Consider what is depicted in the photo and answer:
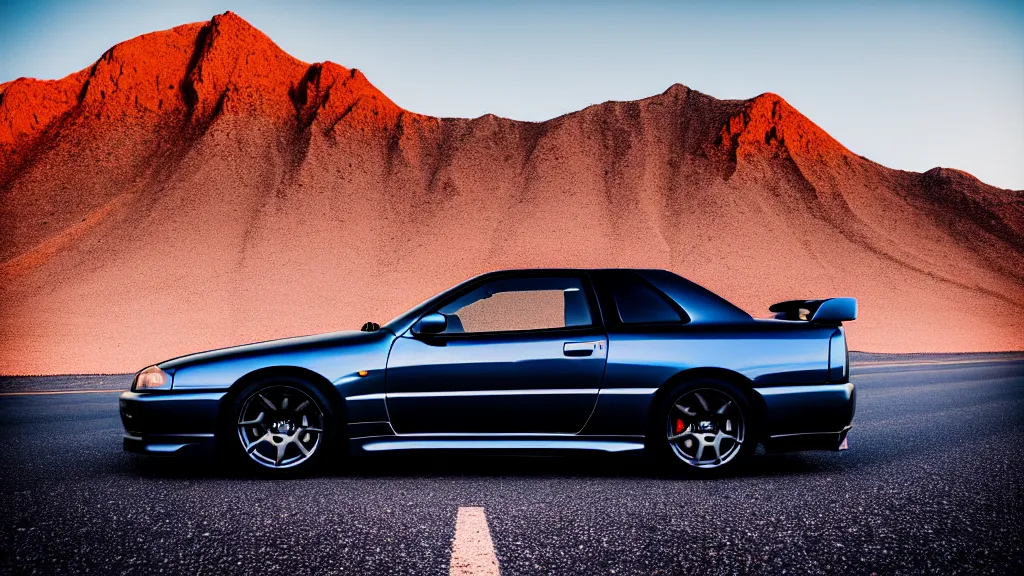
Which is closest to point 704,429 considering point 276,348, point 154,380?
point 276,348

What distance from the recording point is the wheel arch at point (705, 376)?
5145mm

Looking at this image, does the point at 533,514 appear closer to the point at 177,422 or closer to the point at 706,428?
the point at 706,428

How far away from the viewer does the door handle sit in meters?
5.14

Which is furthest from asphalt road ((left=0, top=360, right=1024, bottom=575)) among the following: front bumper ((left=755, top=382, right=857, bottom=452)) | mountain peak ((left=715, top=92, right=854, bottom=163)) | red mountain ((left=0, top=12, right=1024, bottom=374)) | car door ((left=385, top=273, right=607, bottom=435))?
mountain peak ((left=715, top=92, right=854, bottom=163))

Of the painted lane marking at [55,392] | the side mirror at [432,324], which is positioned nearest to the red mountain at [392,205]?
the painted lane marking at [55,392]

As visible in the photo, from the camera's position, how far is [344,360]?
516cm

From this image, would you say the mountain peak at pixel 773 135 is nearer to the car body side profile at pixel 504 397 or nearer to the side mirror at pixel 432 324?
the car body side profile at pixel 504 397

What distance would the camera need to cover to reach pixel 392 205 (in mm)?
58344

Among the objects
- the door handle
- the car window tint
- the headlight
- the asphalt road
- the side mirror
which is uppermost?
the car window tint

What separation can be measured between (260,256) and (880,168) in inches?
2080

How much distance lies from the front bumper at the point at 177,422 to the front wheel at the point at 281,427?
132 millimetres

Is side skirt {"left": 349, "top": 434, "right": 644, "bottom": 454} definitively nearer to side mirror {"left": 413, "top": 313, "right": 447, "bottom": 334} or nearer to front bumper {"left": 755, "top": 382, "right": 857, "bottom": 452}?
side mirror {"left": 413, "top": 313, "right": 447, "bottom": 334}

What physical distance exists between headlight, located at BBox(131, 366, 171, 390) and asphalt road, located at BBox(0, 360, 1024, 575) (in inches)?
23.9

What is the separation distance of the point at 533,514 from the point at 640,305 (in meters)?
1.84
